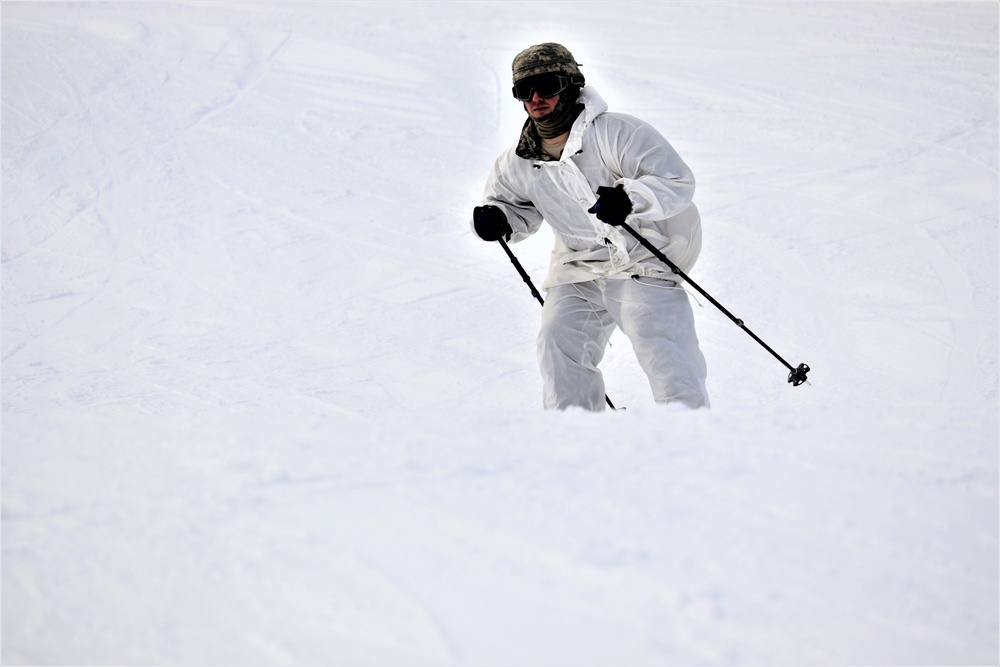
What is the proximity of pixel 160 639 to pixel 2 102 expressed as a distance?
10201mm

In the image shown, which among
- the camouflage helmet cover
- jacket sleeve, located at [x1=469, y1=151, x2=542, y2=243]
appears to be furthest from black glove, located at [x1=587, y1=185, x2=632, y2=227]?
jacket sleeve, located at [x1=469, y1=151, x2=542, y2=243]

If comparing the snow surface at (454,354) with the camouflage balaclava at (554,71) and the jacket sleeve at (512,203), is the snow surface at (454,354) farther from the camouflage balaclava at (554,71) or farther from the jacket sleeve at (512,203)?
the camouflage balaclava at (554,71)

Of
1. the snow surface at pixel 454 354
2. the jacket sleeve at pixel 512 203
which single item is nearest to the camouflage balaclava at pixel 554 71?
the jacket sleeve at pixel 512 203

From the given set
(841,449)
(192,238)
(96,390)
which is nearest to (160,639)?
(841,449)

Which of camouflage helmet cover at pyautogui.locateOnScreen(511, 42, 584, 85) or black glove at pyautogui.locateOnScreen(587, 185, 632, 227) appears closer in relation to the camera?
black glove at pyautogui.locateOnScreen(587, 185, 632, 227)

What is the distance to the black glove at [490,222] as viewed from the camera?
4.35 m

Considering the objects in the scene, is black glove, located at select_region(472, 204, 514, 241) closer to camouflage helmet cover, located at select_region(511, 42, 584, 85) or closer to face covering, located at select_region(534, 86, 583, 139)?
face covering, located at select_region(534, 86, 583, 139)

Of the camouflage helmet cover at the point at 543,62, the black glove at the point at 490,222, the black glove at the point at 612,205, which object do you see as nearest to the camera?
the black glove at the point at 612,205

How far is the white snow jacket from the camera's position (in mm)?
4020

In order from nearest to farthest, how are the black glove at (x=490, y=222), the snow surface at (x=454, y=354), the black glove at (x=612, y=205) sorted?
the snow surface at (x=454, y=354), the black glove at (x=612, y=205), the black glove at (x=490, y=222)

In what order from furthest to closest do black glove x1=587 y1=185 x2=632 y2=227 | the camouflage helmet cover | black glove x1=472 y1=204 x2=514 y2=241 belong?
black glove x1=472 y1=204 x2=514 y2=241 < the camouflage helmet cover < black glove x1=587 y1=185 x2=632 y2=227

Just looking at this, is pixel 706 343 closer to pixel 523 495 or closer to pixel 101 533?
pixel 523 495

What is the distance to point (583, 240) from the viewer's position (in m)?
4.27

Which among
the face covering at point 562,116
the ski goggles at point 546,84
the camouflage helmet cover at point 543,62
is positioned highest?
the camouflage helmet cover at point 543,62
